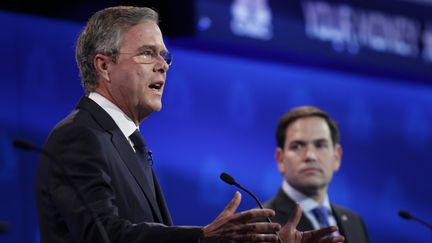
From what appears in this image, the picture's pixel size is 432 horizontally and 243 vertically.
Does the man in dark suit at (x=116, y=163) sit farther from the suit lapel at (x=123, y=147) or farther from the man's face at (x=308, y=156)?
the man's face at (x=308, y=156)

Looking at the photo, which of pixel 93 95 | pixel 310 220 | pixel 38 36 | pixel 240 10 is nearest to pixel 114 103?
pixel 93 95

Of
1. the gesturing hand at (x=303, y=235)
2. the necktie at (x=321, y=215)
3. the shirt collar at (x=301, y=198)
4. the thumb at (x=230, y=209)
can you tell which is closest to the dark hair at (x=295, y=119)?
the shirt collar at (x=301, y=198)

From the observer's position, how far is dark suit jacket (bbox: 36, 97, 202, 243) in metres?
2.95

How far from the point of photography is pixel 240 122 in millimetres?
6734

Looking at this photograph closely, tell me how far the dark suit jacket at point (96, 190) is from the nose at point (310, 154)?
213 cm

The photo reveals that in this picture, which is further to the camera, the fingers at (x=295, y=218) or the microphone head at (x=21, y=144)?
the fingers at (x=295, y=218)

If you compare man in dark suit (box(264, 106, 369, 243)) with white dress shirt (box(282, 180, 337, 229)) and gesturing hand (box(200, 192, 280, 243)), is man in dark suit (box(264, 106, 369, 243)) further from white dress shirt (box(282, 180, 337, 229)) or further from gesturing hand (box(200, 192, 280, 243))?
gesturing hand (box(200, 192, 280, 243))

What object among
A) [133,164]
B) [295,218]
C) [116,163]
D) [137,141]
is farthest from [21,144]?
[295,218]

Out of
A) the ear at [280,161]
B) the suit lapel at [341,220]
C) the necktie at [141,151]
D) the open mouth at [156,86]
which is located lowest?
the suit lapel at [341,220]

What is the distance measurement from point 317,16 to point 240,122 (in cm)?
89

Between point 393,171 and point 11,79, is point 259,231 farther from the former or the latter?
point 393,171

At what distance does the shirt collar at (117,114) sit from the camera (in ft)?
11.2

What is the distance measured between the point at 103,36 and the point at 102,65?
104 millimetres

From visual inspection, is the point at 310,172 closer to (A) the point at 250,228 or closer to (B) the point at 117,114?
(B) the point at 117,114
